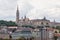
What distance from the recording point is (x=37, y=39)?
3195 centimetres

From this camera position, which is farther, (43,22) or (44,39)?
(43,22)

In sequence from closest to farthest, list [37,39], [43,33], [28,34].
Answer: [37,39], [43,33], [28,34]

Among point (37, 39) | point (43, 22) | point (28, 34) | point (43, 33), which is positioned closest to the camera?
point (37, 39)

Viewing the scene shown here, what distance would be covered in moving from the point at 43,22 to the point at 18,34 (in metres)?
38.5

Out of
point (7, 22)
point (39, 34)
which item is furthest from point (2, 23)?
point (39, 34)

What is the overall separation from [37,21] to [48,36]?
42.8 metres

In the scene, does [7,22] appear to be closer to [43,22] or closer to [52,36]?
[43,22]

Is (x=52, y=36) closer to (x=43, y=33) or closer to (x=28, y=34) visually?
(x=43, y=33)

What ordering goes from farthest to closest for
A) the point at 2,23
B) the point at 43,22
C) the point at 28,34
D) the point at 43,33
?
the point at 43,22 < the point at 2,23 < the point at 28,34 < the point at 43,33

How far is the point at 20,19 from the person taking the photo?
77.9m

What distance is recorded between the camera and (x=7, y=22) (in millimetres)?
60531

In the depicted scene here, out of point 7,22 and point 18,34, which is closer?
point 18,34

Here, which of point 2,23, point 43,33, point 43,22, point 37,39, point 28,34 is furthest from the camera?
point 43,22

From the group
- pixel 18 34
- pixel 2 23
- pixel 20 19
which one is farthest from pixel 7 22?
pixel 18 34
